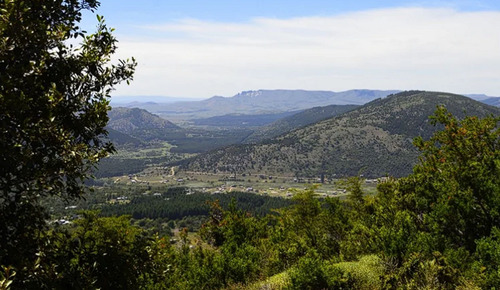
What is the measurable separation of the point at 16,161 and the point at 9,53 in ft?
7.86

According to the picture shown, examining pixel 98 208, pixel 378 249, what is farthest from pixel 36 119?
pixel 378 249

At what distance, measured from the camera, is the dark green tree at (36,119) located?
670cm

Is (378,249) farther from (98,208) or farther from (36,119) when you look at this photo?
(36,119)

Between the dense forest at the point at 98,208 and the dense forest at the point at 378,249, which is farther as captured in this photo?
the dense forest at the point at 378,249

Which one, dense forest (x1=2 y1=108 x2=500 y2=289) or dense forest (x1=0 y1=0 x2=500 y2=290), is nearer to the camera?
dense forest (x1=0 y1=0 x2=500 y2=290)

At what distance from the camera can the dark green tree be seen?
6699 millimetres

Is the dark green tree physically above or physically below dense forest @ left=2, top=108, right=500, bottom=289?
above

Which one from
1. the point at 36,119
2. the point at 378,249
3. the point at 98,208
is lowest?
the point at 378,249

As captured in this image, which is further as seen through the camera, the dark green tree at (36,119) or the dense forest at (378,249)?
the dense forest at (378,249)

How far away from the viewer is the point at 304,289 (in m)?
13.8

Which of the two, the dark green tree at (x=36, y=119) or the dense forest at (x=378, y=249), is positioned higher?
the dark green tree at (x=36, y=119)

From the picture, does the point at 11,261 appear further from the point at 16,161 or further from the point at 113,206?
the point at 113,206

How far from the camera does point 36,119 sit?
23.5 ft

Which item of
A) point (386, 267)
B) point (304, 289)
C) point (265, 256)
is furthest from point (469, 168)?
point (265, 256)
